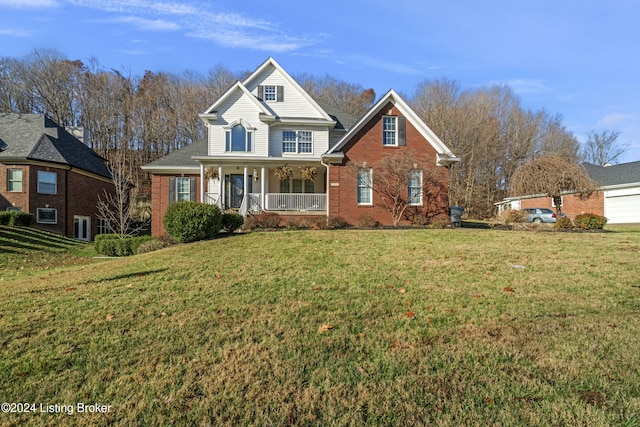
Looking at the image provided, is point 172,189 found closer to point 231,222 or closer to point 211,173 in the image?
point 211,173

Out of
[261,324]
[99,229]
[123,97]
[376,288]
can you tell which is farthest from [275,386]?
[123,97]

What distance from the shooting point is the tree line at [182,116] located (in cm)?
3841

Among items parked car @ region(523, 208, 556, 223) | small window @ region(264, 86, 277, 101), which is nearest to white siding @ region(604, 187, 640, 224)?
parked car @ region(523, 208, 556, 223)

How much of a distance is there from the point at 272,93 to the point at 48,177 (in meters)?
15.3

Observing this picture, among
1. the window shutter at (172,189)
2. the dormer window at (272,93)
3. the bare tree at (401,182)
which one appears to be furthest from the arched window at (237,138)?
the bare tree at (401,182)

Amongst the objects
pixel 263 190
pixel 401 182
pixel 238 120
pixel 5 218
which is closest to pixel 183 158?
pixel 238 120

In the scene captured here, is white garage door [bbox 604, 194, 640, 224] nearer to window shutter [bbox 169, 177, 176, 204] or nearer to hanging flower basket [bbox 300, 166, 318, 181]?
hanging flower basket [bbox 300, 166, 318, 181]

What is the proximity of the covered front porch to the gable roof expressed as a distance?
3038mm

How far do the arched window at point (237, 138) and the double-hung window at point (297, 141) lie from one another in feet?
→ 6.77

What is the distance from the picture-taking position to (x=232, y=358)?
12.3ft

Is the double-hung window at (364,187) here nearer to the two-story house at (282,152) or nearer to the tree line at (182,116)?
→ the two-story house at (282,152)

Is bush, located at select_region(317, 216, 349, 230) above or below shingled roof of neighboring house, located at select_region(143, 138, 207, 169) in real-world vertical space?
below

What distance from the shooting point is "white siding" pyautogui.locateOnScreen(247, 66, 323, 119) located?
838 inches

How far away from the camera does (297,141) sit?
2100cm
